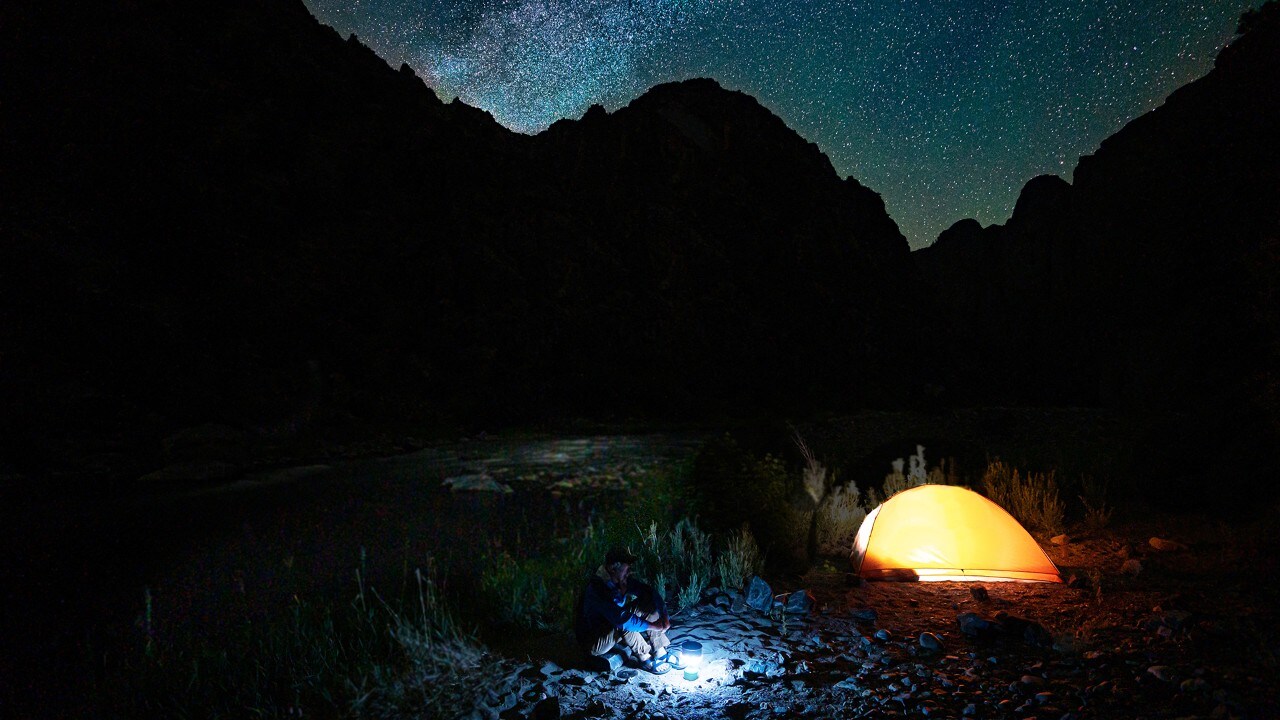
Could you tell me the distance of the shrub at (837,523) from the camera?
8422 mm

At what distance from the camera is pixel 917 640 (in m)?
5.11

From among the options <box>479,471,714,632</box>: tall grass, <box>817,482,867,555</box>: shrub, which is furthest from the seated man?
<box>817,482,867,555</box>: shrub

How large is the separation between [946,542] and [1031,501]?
258 centimetres

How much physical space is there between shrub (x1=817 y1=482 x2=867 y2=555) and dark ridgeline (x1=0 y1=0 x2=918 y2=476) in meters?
23.3

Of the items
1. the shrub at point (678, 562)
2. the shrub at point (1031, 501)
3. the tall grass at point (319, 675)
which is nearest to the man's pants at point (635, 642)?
the tall grass at point (319, 675)

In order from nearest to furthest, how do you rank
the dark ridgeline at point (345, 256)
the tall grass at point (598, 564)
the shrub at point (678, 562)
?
the tall grass at point (598, 564) → the shrub at point (678, 562) → the dark ridgeline at point (345, 256)

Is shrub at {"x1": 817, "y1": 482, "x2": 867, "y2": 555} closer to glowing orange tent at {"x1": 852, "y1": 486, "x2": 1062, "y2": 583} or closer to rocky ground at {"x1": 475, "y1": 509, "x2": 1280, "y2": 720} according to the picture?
glowing orange tent at {"x1": 852, "y1": 486, "x2": 1062, "y2": 583}

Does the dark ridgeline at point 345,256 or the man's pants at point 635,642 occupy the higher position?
the dark ridgeline at point 345,256

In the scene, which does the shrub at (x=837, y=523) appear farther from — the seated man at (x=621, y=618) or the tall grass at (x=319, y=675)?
the tall grass at (x=319, y=675)

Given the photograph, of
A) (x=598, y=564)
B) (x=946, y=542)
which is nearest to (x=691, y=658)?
(x=598, y=564)

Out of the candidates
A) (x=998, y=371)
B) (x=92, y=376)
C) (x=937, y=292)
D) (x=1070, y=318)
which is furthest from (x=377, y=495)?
(x=937, y=292)

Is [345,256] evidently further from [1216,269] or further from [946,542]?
[1216,269]

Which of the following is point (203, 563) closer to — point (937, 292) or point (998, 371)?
point (998, 371)

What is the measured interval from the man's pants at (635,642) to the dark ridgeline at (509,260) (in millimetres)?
6866
